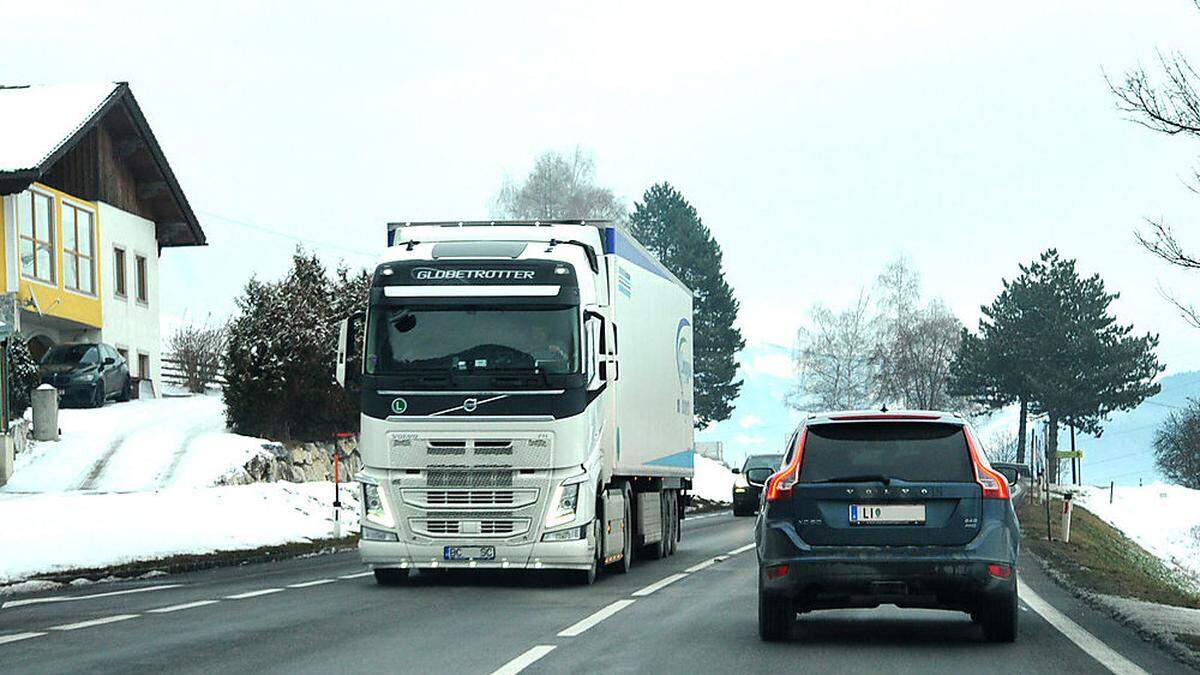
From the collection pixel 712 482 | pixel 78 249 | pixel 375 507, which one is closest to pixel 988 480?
pixel 375 507

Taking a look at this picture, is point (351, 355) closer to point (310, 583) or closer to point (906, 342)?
point (310, 583)

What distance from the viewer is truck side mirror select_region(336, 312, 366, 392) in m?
18.5

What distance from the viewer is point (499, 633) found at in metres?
13.2

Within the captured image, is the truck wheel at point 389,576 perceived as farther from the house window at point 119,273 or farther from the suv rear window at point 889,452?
the house window at point 119,273

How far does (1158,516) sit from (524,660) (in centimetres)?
7219

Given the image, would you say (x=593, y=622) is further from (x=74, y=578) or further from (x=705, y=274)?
(x=705, y=274)

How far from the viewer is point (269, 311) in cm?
4022

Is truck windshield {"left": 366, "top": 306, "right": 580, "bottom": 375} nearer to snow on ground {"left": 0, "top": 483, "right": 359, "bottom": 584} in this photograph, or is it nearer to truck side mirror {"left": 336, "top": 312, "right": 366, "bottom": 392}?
truck side mirror {"left": 336, "top": 312, "right": 366, "bottom": 392}

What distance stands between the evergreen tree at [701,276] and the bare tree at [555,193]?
561 centimetres

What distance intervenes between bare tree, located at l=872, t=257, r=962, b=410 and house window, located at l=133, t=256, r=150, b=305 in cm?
5967

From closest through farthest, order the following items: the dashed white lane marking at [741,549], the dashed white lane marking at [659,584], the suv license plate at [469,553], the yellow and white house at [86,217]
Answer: the dashed white lane marking at [659,584]
the suv license plate at [469,553]
the dashed white lane marking at [741,549]
the yellow and white house at [86,217]

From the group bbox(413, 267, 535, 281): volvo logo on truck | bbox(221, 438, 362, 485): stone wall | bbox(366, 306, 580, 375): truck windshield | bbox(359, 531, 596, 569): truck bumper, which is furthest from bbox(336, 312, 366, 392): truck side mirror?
bbox(221, 438, 362, 485): stone wall

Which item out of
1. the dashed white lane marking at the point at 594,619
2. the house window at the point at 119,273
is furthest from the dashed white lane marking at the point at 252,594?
the house window at the point at 119,273

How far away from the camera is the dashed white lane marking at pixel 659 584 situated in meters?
17.6
